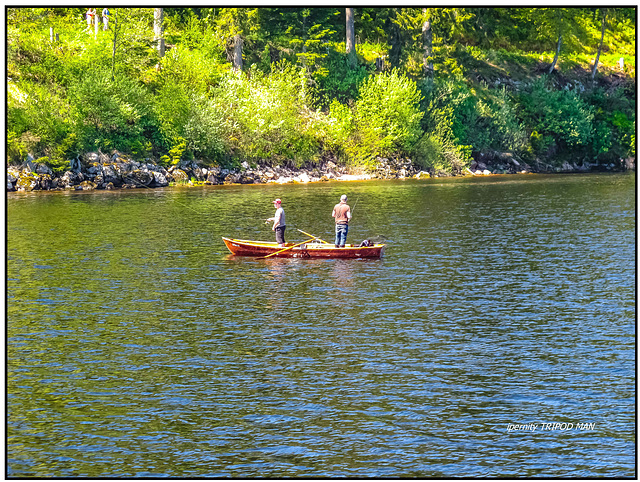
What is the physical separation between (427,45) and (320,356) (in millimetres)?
79995

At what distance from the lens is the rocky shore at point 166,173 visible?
6994 centimetres

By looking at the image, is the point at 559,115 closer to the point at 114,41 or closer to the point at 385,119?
the point at 385,119

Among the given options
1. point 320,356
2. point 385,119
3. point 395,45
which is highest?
point 395,45

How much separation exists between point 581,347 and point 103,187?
2192 inches

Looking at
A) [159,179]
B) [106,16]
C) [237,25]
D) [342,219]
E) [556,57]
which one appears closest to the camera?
[342,219]

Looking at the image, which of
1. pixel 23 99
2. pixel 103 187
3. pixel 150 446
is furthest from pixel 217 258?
pixel 23 99

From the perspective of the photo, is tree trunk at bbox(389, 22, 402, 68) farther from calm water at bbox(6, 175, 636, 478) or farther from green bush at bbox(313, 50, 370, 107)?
calm water at bbox(6, 175, 636, 478)

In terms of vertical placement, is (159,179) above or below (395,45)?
below

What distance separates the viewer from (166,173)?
7612 centimetres

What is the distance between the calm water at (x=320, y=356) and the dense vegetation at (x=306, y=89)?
34100 millimetres

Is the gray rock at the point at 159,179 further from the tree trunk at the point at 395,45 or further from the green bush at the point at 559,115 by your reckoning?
the green bush at the point at 559,115

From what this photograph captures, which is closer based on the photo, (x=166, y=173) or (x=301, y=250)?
(x=301, y=250)

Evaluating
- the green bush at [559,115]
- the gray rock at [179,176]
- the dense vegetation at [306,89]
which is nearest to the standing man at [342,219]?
the gray rock at [179,176]

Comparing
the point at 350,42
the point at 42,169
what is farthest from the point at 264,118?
the point at 42,169
